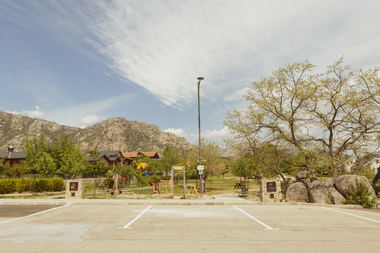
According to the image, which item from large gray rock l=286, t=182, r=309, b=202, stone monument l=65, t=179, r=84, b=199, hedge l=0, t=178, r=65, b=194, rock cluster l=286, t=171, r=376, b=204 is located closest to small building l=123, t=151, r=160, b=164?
hedge l=0, t=178, r=65, b=194

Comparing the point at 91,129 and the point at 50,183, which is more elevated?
the point at 91,129

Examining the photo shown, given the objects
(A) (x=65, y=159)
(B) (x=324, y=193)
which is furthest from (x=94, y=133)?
(B) (x=324, y=193)

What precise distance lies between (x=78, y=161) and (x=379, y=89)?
93.8 feet

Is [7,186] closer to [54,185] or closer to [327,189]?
[54,185]

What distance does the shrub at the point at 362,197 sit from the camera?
608 inches

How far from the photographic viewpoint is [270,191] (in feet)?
59.3

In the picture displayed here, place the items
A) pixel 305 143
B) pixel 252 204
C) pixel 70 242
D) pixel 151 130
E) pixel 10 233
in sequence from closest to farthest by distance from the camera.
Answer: pixel 70 242 → pixel 10 233 → pixel 252 204 → pixel 305 143 → pixel 151 130

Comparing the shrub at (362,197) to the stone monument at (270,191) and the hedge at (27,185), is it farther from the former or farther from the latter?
the hedge at (27,185)

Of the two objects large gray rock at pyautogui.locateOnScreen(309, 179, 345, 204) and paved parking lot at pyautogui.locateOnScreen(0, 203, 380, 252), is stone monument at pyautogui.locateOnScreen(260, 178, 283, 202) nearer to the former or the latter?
large gray rock at pyautogui.locateOnScreen(309, 179, 345, 204)

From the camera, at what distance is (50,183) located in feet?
86.1

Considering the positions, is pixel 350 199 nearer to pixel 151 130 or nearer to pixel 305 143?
pixel 305 143

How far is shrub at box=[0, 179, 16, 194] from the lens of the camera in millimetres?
23097

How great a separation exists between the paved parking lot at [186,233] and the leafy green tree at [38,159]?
14.7 metres

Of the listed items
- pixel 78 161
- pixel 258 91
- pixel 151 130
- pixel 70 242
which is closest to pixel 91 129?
pixel 151 130
